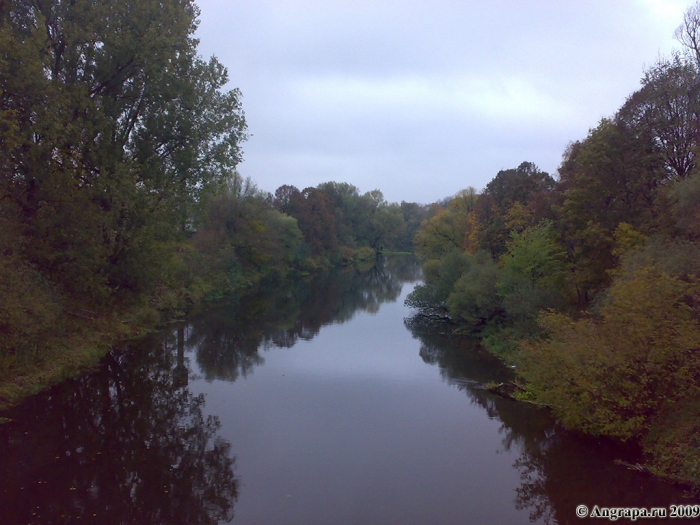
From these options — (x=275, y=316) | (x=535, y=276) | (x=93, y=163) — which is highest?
(x=93, y=163)

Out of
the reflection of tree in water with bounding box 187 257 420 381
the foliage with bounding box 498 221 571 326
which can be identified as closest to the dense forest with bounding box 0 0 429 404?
the reflection of tree in water with bounding box 187 257 420 381

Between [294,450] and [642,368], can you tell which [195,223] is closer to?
[294,450]

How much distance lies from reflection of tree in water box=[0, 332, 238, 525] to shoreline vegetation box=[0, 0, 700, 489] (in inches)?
56.9

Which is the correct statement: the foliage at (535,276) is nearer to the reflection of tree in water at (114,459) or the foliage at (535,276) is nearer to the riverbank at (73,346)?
the reflection of tree in water at (114,459)

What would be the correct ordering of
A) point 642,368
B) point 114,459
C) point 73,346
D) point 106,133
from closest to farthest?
1. point 114,459
2. point 642,368
3. point 73,346
4. point 106,133

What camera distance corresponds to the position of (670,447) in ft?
32.7

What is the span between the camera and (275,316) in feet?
102

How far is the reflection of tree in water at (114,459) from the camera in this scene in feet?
28.0

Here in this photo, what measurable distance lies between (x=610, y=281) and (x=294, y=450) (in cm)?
1311

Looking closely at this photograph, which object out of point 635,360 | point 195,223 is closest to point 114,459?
point 635,360

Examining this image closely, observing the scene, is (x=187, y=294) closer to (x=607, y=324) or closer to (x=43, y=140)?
(x=43, y=140)

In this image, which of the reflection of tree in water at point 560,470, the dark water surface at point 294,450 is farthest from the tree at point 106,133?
the reflection of tree in water at point 560,470

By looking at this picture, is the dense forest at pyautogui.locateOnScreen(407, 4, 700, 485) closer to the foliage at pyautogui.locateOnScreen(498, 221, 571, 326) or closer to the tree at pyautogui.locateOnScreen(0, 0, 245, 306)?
the foliage at pyautogui.locateOnScreen(498, 221, 571, 326)

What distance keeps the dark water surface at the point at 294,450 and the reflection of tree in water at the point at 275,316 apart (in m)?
0.45
